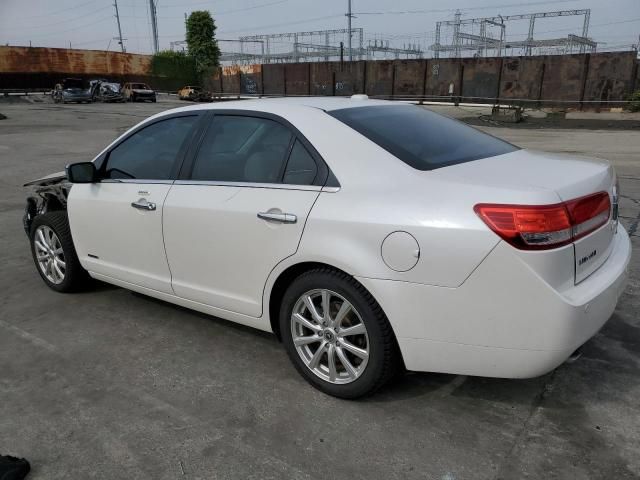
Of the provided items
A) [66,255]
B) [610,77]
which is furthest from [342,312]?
[610,77]

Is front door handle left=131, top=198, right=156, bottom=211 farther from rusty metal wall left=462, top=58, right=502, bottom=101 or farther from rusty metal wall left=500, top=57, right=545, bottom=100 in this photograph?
rusty metal wall left=462, top=58, right=502, bottom=101

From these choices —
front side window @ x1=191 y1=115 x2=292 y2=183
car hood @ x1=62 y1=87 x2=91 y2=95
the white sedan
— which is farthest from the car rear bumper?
car hood @ x1=62 y1=87 x2=91 y2=95

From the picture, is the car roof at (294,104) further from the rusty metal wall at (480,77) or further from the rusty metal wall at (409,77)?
the rusty metal wall at (409,77)

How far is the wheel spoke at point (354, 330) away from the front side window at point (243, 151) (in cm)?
88

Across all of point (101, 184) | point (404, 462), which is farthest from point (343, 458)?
point (101, 184)

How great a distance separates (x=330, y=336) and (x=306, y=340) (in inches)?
6.7

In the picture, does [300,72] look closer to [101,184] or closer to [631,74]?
[631,74]

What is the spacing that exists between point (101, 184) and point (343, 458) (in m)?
2.65

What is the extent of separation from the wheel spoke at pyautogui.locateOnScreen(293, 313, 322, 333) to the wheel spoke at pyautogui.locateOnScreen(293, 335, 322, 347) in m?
0.04

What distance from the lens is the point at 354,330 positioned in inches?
107

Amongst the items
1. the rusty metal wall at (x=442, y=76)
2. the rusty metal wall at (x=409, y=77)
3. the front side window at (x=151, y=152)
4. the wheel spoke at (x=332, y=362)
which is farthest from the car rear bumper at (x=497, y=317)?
the rusty metal wall at (x=409, y=77)

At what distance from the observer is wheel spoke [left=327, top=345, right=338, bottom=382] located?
286 centimetres

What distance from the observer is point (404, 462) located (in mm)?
2412

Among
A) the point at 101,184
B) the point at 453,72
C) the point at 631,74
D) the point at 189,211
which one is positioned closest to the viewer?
the point at 189,211
